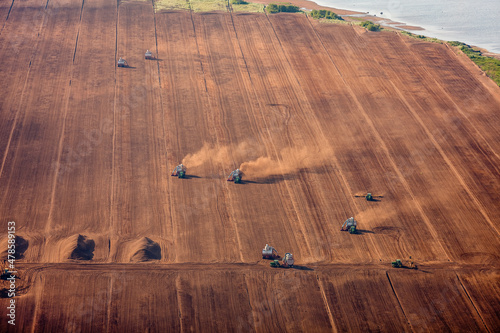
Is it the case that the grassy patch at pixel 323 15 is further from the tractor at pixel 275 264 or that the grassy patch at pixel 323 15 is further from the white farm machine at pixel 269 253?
the tractor at pixel 275 264

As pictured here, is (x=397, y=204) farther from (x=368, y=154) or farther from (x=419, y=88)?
(x=419, y=88)

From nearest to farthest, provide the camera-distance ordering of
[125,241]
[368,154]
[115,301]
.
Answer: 1. [115,301]
2. [125,241]
3. [368,154]

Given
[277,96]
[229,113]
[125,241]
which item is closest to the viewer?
[125,241]

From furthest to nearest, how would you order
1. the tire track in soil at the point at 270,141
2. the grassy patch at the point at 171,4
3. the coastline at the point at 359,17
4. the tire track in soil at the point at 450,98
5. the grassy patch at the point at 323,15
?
the coastline at the point at 359,17
the grassy patch at the point at 323,15
the grassy patch at the point at 171,4
the tire track in soil at the point at 450,98
the tire track in soil at the point at 270,141

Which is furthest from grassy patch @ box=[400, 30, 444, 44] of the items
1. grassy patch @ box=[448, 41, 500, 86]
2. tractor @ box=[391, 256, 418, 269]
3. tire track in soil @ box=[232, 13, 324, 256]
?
tractor @ box=[391, 256, 418, 269]

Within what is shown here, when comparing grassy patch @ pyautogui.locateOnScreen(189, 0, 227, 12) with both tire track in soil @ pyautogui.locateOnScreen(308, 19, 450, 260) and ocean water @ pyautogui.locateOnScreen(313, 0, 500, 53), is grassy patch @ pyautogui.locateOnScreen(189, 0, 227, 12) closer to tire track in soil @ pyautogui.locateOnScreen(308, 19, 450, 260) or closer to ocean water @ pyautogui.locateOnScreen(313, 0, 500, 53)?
ocean water @ pyautogui.locateOnScreen(313, 0, 500, 53)

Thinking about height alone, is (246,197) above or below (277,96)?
below

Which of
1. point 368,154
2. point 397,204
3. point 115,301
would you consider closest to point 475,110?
point 368,154

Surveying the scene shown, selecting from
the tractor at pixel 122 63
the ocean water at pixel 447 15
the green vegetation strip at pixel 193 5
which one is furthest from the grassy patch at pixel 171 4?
the ocean water at pixel 447 15
